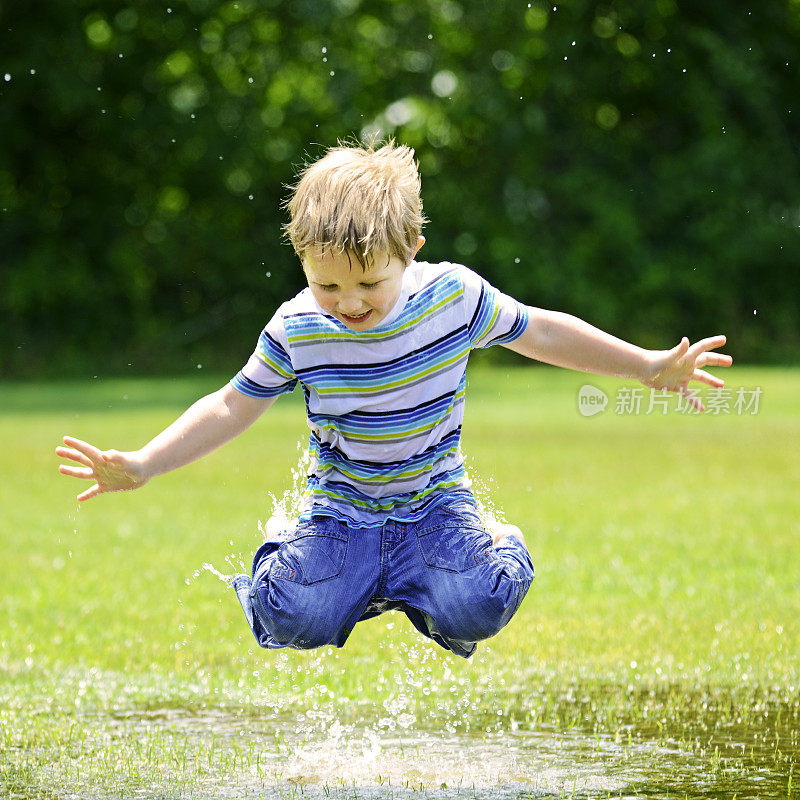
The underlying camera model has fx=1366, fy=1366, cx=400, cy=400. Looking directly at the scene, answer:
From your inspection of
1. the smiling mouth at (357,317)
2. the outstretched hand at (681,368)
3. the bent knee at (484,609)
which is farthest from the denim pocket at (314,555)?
the outstretched hand at (681,368)

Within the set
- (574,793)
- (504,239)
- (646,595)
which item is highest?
(504,239)

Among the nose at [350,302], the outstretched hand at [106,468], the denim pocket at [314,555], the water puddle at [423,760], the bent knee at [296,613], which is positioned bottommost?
the water puddle at [423,760]

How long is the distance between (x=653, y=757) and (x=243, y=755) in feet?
3.96

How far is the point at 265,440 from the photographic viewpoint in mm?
14273

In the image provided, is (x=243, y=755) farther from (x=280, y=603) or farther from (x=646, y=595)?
(x=646, y=595)

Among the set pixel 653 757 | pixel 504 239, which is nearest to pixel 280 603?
pixel 653 757

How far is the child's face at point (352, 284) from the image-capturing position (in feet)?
11.0

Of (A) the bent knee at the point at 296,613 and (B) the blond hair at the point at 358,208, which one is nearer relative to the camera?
(B) the blond hair at the point at 358,208

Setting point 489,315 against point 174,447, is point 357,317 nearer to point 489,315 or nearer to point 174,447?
point 489,315

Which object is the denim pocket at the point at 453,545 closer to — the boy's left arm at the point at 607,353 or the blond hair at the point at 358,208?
the boy's left arm at the point at 607,353

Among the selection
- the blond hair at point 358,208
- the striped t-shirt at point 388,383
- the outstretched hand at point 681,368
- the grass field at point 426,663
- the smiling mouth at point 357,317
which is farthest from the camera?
the grass field at point 426,663

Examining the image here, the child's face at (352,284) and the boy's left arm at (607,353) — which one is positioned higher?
the child's face at (352,284)

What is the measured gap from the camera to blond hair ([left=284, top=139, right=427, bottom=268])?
3312mm

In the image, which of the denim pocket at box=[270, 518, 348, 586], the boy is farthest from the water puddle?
the denim pocket at box=[270, 518, 348, 586]
